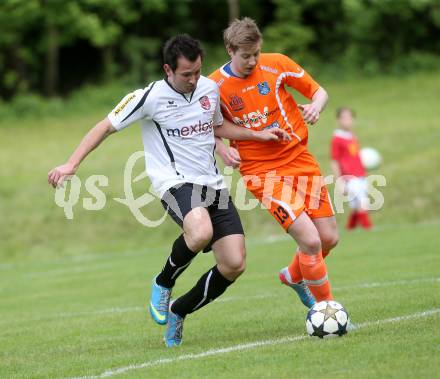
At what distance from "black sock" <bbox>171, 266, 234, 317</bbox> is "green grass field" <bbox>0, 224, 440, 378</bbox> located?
289mm

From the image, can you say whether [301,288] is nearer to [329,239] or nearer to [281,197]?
[329,239]

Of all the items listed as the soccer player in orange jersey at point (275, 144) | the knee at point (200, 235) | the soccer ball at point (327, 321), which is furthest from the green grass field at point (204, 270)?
the soccer player in orange jersey at point (275, 144)

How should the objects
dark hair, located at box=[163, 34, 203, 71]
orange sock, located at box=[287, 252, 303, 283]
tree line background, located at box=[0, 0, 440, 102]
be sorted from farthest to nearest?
tree line background, located at box=[0, 0, 440, 102]
orange sock, located at box=[287, 252, 303, 283]
dark hair, located at box=[163, 34, 203, 71]

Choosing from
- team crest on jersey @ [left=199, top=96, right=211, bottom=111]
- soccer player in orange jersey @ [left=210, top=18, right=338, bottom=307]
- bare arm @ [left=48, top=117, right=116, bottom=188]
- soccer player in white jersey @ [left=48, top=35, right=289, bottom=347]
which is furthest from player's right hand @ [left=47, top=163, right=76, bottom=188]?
soccer player in orange jersey @ [left=210, top=18, right=338, bottom=307]

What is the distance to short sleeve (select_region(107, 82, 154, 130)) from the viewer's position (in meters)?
6.90

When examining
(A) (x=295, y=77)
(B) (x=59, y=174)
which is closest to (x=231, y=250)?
(B) (x=59, y=174)

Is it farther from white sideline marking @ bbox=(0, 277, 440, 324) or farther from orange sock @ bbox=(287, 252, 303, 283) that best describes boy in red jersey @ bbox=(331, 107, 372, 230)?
orange sock @ bbox=(287, 252, 303, 283)

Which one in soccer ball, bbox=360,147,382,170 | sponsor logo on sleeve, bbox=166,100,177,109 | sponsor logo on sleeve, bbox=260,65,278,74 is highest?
sponsor logo on sleeve, bbox=260,65,278,74

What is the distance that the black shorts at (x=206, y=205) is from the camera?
22.7 ft

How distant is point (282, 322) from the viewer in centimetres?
777

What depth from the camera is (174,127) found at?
22.8ft

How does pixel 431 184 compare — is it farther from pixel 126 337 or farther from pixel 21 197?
pixel 126 337

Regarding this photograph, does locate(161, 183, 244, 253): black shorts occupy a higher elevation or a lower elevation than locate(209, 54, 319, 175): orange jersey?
lower

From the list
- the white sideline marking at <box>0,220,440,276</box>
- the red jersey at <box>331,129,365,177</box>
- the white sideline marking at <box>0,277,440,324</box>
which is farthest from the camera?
the red jersey at <box>331,129,365,177</box>
